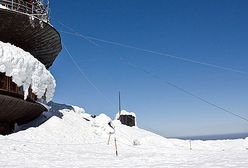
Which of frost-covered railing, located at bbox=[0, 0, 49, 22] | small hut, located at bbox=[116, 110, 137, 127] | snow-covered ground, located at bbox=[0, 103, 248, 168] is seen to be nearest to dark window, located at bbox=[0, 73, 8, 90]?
snow-covered ground, located at bbox=[0, 103, 248, 168]

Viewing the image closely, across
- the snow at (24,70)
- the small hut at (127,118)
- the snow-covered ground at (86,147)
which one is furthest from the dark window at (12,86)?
the small hut at (127,118)

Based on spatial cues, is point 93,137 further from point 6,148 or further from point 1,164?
point 1,164

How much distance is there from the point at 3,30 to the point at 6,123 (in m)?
6.46

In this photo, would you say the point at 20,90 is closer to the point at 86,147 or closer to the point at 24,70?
the point at 24,70

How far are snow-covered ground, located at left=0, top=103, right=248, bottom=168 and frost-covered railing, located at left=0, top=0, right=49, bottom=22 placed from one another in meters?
7.72

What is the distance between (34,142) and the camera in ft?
68.8

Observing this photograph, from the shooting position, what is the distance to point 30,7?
85.3ft

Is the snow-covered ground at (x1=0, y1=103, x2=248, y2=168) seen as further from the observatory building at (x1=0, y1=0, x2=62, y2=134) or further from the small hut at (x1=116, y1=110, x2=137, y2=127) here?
the small hut at (x1=116, y1=110, x2=137, y2=127)

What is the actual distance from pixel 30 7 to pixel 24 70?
681 cm

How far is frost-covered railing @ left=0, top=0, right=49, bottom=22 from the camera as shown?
77.1ft

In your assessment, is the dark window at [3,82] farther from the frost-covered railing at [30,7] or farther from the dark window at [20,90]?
the frost-covered railing at [30,7]

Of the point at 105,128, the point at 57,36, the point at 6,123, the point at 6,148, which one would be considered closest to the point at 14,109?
the point at 6,123

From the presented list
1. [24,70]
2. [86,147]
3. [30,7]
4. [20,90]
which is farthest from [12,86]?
[30,7]

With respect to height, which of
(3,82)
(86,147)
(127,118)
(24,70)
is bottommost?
(86,147)
